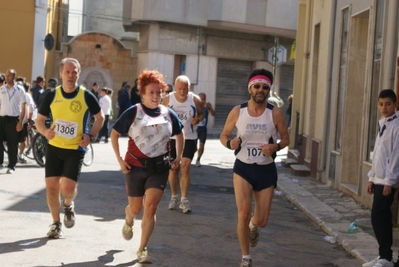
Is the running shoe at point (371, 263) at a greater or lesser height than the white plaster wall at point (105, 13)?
lesser

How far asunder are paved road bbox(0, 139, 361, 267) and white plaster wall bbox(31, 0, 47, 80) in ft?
70.4

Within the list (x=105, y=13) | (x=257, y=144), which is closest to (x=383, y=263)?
(x=257, y=144)

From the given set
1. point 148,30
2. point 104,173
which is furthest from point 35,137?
point 148,30

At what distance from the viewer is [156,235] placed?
10016 millimetres

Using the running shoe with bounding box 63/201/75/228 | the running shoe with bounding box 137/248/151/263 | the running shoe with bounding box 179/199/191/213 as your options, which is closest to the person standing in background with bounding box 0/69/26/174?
the running shoe with bounding box 179/199/191/213

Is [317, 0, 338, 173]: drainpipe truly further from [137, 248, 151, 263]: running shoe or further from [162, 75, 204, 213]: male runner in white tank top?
[137, 248, 151, 263]: running shoe

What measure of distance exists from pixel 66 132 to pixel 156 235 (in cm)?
160

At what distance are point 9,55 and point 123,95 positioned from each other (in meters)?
8.67

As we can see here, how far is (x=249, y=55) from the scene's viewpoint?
4250 centimetres

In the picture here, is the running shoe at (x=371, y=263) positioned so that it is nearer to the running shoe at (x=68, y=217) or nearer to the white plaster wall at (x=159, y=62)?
the running shoe at (x=68, y=217)

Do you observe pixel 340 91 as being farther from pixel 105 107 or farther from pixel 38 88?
pixel 105 107

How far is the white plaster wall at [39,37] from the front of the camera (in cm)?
3606

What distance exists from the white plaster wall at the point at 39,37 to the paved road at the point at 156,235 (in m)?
21.5

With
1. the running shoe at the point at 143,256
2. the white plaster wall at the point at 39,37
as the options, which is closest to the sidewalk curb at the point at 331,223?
the running shoe at the point at 143,256
